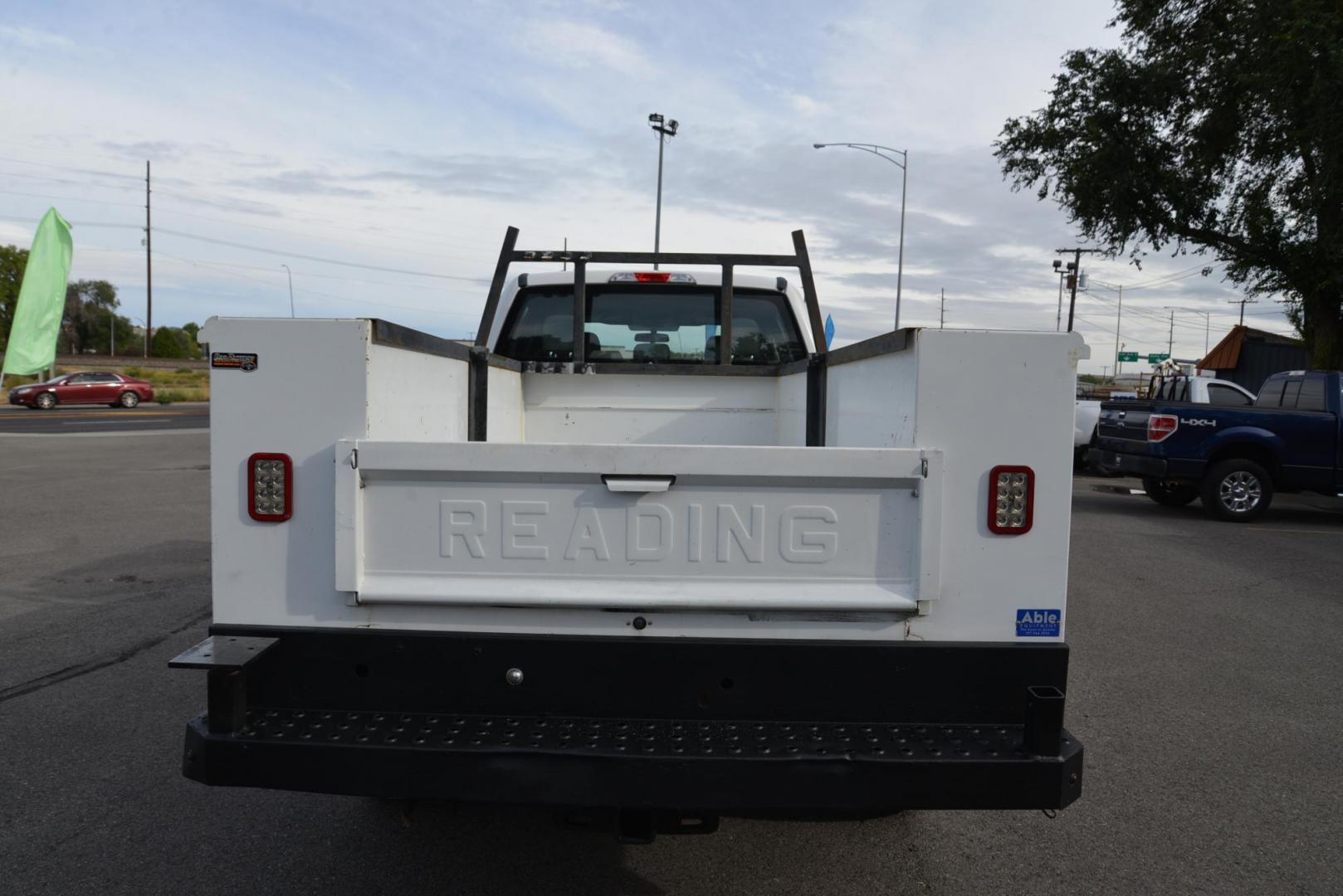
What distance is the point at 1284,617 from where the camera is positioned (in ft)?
25.0

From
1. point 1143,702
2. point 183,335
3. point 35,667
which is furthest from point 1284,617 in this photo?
point 183,335

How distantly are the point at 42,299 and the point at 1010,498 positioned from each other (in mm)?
28699

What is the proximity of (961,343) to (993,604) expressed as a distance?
0.72 m

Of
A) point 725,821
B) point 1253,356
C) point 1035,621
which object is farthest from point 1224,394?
point 1253,356

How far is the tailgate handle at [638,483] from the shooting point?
2.77 m

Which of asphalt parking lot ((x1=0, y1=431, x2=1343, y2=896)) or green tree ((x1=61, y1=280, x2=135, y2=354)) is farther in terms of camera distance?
green tree ((x1=61, y1=280, x2=135, y2=354))

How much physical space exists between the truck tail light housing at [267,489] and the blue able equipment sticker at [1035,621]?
6.64 feet

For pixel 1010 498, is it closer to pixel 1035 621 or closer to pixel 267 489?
pixel 1035 621

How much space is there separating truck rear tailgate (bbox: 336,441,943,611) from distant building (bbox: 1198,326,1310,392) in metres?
42.0

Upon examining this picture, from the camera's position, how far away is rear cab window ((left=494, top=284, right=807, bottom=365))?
589 centimetres

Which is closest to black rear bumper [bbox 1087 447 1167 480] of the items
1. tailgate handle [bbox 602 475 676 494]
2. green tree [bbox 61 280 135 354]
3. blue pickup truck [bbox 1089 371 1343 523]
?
blue pickup truck [bbox 1089 371 1343 523]

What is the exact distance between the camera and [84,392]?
39969 mm

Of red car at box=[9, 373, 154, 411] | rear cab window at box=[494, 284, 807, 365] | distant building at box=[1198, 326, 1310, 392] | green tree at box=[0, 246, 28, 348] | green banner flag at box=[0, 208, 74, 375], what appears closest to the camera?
rear cab window at box=[494, 284, 807, 365]

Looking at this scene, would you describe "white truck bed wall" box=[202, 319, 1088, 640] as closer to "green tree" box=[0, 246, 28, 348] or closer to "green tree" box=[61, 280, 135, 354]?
"green tree" box=[0, 246, 28, 348]
